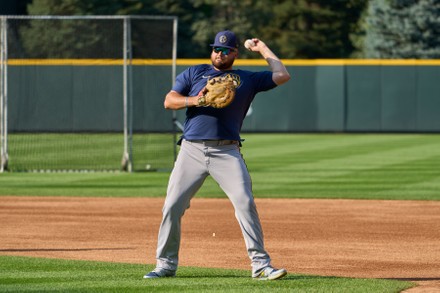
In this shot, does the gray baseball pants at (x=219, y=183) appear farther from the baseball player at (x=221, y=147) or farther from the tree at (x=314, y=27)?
the tree at (x=314, y=27)

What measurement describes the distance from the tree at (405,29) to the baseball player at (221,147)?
136ft

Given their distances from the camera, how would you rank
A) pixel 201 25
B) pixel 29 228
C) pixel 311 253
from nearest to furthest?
pixel 311 253 → pixel 29 228 → pixel 201 25

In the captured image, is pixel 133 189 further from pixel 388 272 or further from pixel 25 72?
pixel 25 72

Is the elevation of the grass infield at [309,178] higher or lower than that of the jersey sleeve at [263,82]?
lower

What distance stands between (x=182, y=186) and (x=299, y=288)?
1.26 m

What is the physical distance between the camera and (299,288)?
9.02 meters

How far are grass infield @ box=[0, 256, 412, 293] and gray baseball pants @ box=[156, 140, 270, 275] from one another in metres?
0.36

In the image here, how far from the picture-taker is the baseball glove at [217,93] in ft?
29.4

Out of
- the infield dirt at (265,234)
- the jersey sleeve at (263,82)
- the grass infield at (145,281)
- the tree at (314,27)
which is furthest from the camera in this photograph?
the tree at (314,27)

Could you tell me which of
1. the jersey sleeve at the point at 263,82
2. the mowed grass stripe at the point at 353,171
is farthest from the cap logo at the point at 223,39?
the mowed grass stripe at the point at 353,171

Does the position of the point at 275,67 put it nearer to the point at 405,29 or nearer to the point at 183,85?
the point at 183,85

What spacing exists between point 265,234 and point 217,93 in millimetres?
4862

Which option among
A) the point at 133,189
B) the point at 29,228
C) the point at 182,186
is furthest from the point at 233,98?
the point at 133,189

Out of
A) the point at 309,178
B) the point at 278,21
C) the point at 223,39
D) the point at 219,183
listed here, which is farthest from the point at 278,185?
the point at 278,21
